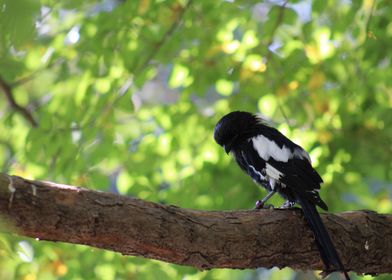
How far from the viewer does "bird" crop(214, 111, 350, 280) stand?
294cm

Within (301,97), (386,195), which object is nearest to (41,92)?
(301,97)

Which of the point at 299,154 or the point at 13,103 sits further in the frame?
the point at 13,103

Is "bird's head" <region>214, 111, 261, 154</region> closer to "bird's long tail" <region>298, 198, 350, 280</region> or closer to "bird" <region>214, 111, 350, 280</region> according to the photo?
"bird" <region>214, 111, 350, 280</region>

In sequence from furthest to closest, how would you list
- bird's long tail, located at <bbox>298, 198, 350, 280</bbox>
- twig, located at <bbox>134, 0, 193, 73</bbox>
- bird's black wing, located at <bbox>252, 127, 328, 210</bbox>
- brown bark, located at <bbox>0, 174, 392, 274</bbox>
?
twig, located at <bbox>134, 0, 193, 73</bbox>, bird's black wing, located at <bbox>252, 127, 328, 210</bbox>, bird's long tail, located at <bbox>298, 198, 350, 280</bbox>, brown bark, located at <bbox>0, 174, 392, 274</bbox>

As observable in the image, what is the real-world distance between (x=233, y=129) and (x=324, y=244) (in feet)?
3.83

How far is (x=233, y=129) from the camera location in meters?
3.81

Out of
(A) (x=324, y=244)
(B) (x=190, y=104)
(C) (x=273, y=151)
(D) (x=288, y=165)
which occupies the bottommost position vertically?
(A) (x=324, y=244)

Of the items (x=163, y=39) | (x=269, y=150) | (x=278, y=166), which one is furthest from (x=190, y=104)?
(x=278, y=166)

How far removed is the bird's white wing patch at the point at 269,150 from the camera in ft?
11.4

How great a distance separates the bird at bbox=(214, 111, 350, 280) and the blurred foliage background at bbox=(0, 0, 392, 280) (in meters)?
0.61

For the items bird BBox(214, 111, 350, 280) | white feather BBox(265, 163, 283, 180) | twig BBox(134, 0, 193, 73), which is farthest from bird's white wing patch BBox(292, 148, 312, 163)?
twig BBox(134, 0, 193, 73)

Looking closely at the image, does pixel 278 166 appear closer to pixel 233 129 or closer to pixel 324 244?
pixel 233 129

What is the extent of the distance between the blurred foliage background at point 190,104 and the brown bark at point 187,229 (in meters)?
1.19

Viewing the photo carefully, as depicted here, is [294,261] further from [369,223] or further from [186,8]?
[186,8]
